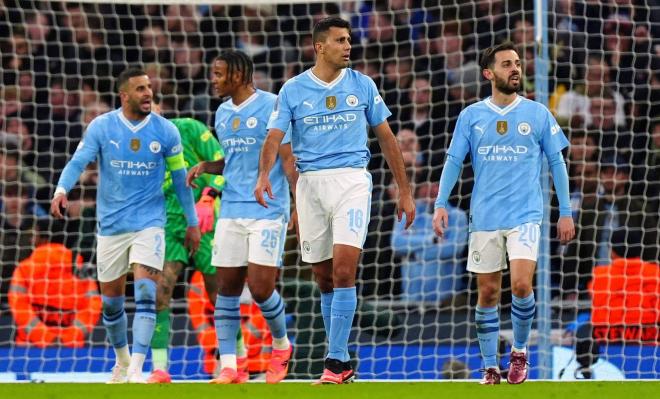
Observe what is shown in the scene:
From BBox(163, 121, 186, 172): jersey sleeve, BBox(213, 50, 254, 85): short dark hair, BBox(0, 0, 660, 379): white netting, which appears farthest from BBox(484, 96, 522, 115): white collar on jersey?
BBox(0, 0, 660, 379): white netting

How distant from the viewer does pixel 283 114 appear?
6.91m

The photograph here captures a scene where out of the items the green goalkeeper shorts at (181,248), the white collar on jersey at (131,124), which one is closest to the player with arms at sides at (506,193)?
the white collar on jersey at (131,124)

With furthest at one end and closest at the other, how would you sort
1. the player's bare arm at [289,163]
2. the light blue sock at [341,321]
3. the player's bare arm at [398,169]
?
the player's bare arm at [289,163] → the player's bare arm at [398,169] → the light blue sock at [341,321]

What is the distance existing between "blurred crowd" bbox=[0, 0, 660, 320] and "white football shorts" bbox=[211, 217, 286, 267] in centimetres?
265

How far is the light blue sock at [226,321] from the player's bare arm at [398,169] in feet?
4.96

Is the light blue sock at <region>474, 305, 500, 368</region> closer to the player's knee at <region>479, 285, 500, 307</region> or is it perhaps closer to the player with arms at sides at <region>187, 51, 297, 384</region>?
the player's knee at <region>479, 285, 500, 307</region>

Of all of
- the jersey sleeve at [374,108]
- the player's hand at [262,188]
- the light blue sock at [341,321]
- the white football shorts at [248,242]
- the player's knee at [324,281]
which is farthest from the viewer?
the white football shorts at [248,242]

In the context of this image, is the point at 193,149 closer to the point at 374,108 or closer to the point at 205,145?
the point at 205,145

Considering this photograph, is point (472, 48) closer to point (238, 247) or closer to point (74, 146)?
point (74, 146)

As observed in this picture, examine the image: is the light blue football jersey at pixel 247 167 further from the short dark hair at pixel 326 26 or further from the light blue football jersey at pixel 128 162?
the short dark hair at pixel 326 26

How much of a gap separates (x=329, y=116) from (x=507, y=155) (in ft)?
3.26

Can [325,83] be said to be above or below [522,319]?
above

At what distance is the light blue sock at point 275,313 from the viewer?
791 centimetres

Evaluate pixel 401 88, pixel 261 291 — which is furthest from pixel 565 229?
pixel 401 88
